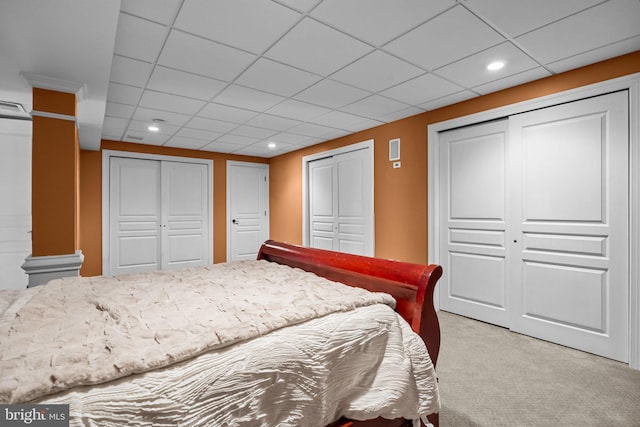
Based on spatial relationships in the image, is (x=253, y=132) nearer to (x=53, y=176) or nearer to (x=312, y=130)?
(x=312, y=130)

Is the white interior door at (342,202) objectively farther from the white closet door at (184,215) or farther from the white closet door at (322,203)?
the white closet door at (184,215)

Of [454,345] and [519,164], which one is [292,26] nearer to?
[519,164]

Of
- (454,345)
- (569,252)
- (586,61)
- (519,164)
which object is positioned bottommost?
(454,345)

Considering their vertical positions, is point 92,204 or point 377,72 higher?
point 377,72

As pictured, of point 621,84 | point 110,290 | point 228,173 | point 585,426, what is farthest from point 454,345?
point 228,173

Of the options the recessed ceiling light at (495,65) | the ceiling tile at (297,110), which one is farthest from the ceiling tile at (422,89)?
the ceiling tile at (297,110)

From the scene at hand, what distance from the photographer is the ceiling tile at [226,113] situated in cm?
346

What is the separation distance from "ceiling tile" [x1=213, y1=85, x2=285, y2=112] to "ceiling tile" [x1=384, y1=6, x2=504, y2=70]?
1389 mm

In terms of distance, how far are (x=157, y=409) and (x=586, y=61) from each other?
353 centimetres

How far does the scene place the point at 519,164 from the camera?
9.56 ft

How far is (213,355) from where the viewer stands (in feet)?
3.26

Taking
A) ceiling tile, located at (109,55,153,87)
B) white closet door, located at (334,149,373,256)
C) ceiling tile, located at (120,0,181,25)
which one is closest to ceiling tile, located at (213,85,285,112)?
ceiling tile, located at (109,55,153,87)

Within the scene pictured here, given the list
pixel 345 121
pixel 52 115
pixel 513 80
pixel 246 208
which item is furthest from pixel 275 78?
pixel 246 208

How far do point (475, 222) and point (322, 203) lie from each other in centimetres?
263
